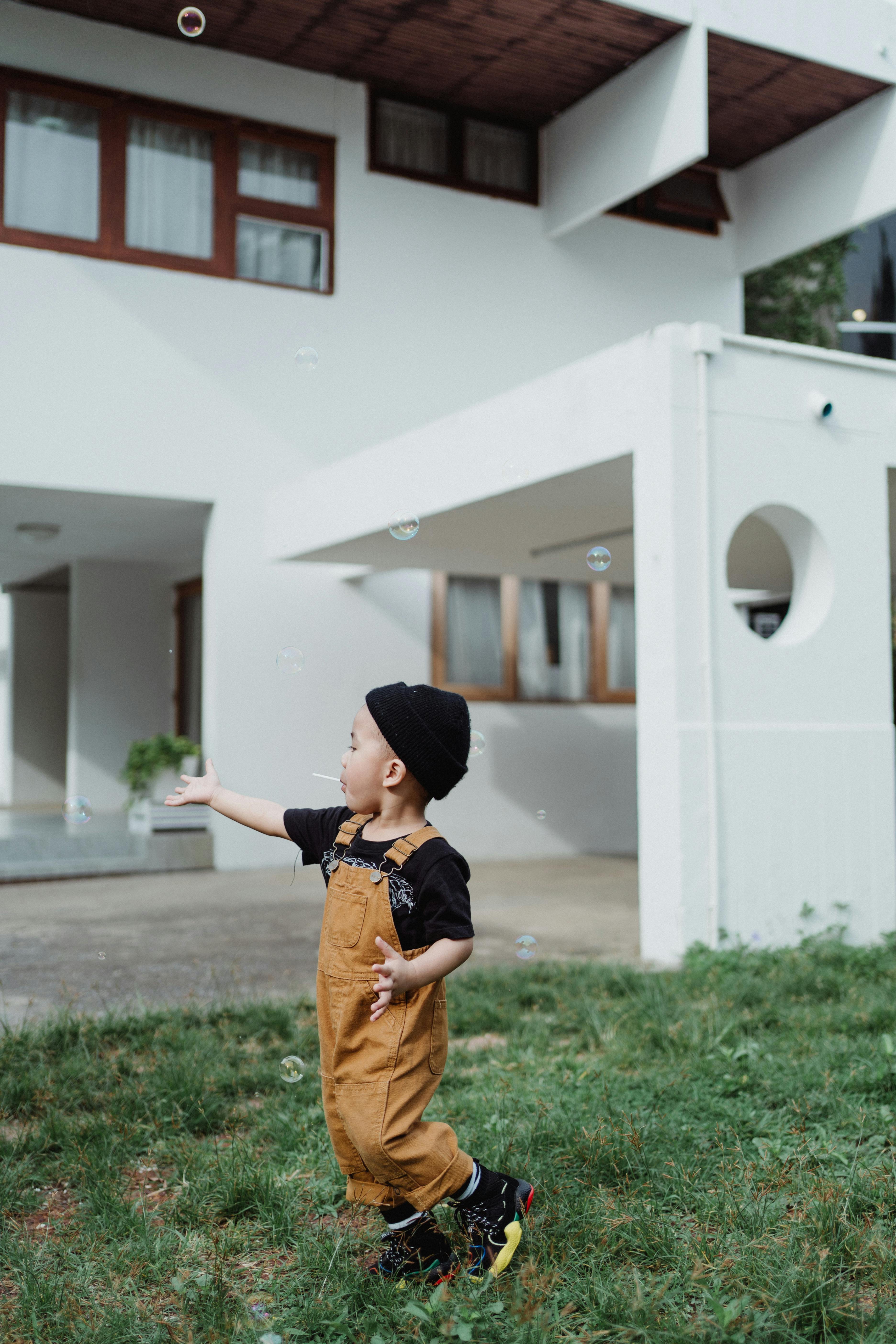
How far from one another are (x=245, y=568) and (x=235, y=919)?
403 centimetres

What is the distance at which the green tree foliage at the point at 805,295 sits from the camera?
15.5 metres

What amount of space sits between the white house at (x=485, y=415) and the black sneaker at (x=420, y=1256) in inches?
151

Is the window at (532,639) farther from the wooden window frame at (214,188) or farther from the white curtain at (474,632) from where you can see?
the wooden window frame at (214,188)

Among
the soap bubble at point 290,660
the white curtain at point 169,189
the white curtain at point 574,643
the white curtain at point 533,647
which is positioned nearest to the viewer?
the soap bubble at point 290,660

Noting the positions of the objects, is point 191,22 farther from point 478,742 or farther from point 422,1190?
point 422,1190

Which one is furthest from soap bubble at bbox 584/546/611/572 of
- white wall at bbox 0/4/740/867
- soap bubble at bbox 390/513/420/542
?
white wall at bbox 0/4/740/867

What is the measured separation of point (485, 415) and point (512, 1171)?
17.8 ft

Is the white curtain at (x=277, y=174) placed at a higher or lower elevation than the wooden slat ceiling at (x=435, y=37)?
lower

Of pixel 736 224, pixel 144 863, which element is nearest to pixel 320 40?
pixel 736 224

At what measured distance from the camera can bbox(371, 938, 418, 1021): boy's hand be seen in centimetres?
228

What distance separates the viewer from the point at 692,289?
1380 centimetres

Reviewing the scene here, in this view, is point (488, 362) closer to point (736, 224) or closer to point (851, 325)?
point (736, 224)

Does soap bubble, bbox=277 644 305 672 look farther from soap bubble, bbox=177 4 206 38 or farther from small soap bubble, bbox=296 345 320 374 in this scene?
soap bubble, bbox=177 4 206 38

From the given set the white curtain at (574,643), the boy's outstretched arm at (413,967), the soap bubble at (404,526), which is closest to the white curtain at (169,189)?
the white curtain at (574,643)
